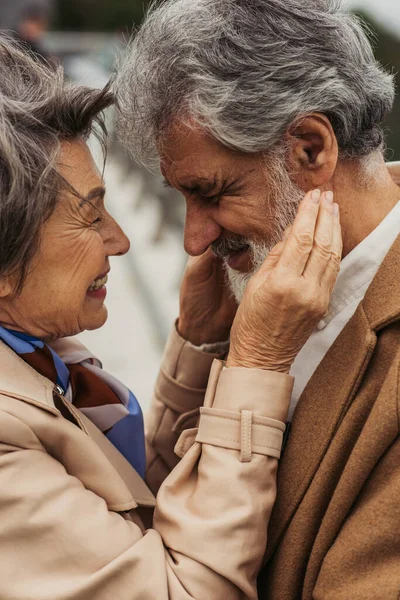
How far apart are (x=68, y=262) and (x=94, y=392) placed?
17.3 inches

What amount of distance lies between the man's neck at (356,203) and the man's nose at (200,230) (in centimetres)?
36

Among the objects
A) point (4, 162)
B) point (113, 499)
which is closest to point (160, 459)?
point (113, 499)

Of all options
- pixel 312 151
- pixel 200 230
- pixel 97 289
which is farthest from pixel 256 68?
pixel 97 289

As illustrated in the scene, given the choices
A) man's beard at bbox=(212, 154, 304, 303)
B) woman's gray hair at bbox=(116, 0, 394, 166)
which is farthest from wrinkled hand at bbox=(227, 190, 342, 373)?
woman's gray hair at bbox=(116, 0, 394, 166)

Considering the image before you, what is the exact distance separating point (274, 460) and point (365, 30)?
120 centimetres

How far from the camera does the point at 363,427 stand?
5.67 feet

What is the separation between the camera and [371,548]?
1.63m

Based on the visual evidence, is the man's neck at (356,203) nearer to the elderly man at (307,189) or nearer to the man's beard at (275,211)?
the elderly man at (307,189)

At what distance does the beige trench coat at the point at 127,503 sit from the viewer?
165cm

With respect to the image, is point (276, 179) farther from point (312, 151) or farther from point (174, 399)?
point (174, 399)

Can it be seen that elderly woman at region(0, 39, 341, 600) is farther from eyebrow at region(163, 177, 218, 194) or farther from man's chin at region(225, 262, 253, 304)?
man's chin at region(225, 262, 253, 304)

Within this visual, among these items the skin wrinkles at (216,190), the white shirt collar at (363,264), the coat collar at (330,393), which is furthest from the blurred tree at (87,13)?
the coat collar at (330,393)

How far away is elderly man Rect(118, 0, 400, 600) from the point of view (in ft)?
5.54

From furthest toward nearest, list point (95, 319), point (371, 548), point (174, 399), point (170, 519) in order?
point (174, 399)
point (95, 319)
point (170, 519)
point (371, 548)
